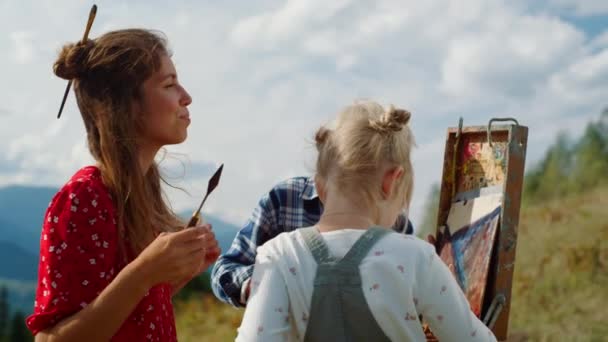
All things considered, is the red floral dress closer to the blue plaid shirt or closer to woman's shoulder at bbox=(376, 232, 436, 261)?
the blue plaid shirt

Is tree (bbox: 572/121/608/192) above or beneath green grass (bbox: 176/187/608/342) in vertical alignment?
above

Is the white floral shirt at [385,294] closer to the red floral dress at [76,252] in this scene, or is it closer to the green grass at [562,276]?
the red floral dress at [76,252]

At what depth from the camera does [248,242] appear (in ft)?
8.56

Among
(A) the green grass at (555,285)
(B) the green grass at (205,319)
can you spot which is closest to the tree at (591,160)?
(A) the green grass at (555,285)

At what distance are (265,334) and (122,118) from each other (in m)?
0.77

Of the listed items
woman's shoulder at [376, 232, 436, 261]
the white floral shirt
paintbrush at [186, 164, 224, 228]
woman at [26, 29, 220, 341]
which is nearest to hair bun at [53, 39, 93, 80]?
woman at [26, 29, 220, 341]

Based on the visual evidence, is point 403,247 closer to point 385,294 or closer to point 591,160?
point 385,294

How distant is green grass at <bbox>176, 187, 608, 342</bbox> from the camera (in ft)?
22.7

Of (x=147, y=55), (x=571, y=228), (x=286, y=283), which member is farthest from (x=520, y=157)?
(x=571, y=228)

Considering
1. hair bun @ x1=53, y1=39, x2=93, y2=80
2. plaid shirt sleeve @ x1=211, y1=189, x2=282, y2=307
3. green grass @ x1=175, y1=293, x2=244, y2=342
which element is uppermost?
hair bun @ x1=53, y1=39, x2=93, y2=80

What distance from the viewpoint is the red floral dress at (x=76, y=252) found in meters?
2.02

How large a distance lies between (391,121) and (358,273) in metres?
0.38

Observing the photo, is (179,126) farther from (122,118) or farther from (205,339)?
(205,339)

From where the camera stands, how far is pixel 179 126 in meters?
2.29
